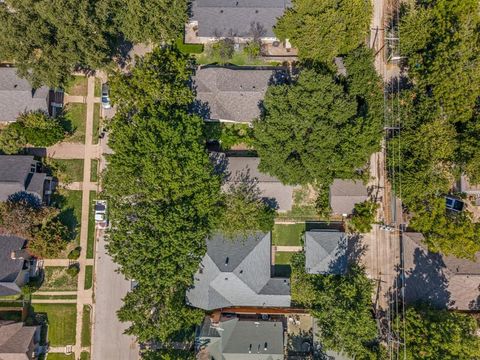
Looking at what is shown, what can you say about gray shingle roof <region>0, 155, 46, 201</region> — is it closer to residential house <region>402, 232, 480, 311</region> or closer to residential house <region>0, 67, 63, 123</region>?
residential house <region>0, 67, 63, 123</region>

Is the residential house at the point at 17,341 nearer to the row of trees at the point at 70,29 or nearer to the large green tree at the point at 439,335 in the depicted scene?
the row of trees at the point at 70,29

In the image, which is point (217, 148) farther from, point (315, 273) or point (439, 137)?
point (439, 137)

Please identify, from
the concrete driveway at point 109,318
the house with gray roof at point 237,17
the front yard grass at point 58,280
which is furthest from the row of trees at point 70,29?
the front yard grass at point 58,280

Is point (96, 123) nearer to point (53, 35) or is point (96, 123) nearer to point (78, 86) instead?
point (78, 86)

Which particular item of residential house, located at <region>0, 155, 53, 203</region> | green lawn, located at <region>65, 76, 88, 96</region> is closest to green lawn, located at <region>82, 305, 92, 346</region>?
residential house, located at <region>0, 155, 53, 203</region>

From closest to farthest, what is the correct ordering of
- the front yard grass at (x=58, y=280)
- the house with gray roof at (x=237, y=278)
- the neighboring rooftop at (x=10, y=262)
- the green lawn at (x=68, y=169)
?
the neighboring rooftop at (x=10, y=262) < the house with gray roof at (x=237, y=278) < the front yard grass at (x=58, y=280) < the green lawn at (x=68, y=169)

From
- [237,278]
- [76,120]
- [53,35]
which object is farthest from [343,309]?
[53,35]
